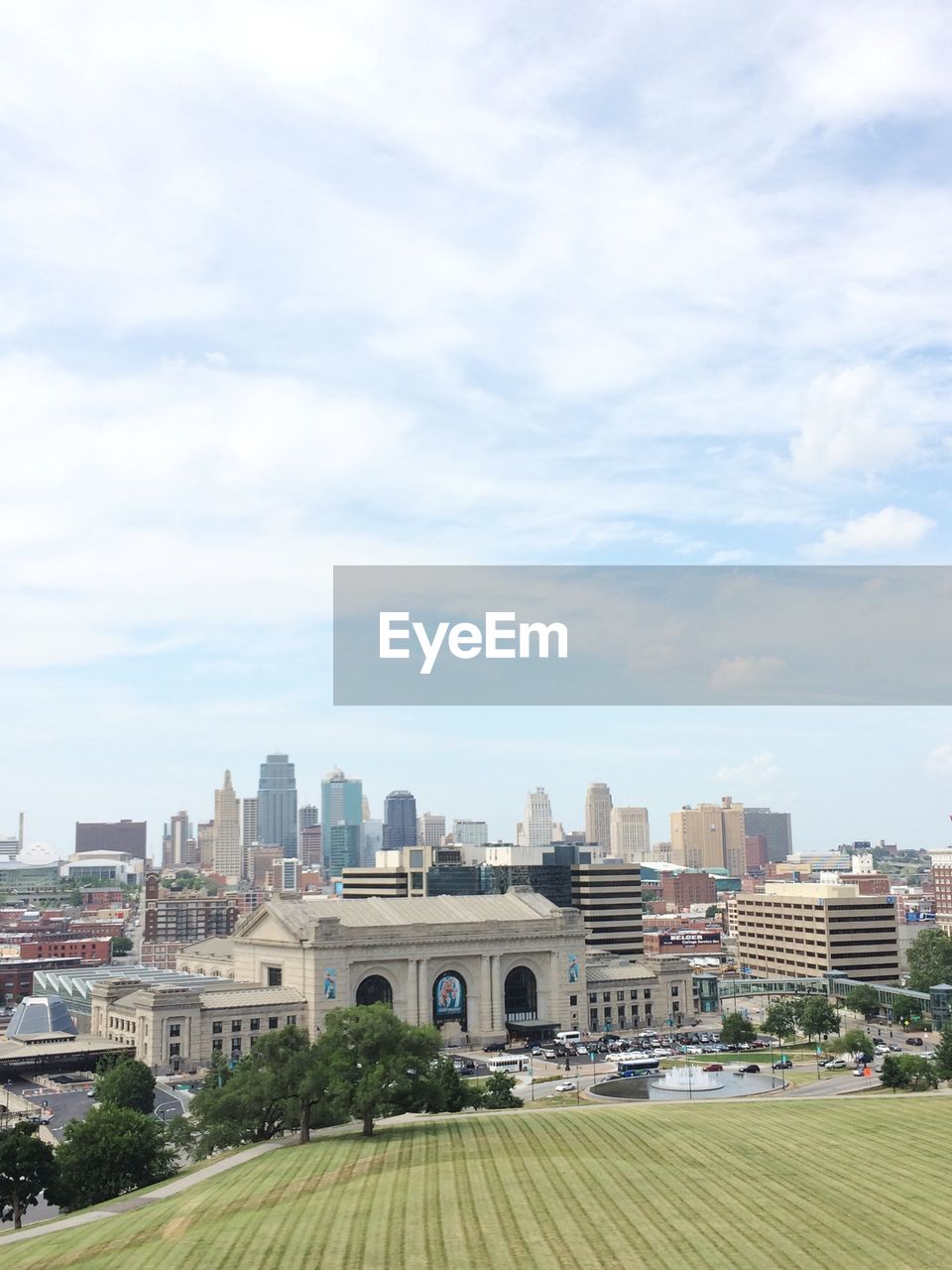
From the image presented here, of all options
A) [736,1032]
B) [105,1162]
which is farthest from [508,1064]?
[105,1162]

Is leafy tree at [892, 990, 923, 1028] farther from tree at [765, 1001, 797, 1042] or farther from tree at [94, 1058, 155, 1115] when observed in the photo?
tree at [94, 1058, 155, 1115]

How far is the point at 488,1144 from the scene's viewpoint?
259 feet

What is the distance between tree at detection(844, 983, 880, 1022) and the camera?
591 ft

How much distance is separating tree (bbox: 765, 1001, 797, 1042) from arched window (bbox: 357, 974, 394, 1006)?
45194 millimetres

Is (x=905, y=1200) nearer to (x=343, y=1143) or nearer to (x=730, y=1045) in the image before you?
(x=343, y=1143)

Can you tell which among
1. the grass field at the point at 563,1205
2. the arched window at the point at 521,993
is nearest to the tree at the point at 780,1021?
the arched window at the point at 521,993

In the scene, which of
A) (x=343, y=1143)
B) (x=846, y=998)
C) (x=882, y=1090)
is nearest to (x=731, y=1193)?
(x=343, y=1143)

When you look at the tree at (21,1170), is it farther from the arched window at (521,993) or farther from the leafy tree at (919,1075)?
the arched window at (521,993)

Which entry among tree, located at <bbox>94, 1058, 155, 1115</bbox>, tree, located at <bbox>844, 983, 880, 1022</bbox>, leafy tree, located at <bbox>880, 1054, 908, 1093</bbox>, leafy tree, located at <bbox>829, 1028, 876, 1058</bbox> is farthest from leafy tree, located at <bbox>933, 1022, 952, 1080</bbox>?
tree, located at <bbox>844, 983, 880, 1022</bbox>

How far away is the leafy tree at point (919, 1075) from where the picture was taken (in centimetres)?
10912

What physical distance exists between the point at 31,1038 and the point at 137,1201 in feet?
287

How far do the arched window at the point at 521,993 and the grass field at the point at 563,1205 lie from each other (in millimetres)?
83780

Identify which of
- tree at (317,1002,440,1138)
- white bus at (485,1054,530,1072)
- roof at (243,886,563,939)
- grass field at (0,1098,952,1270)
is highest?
roof at (243,886,563,939)

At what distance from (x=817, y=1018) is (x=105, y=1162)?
313ft
